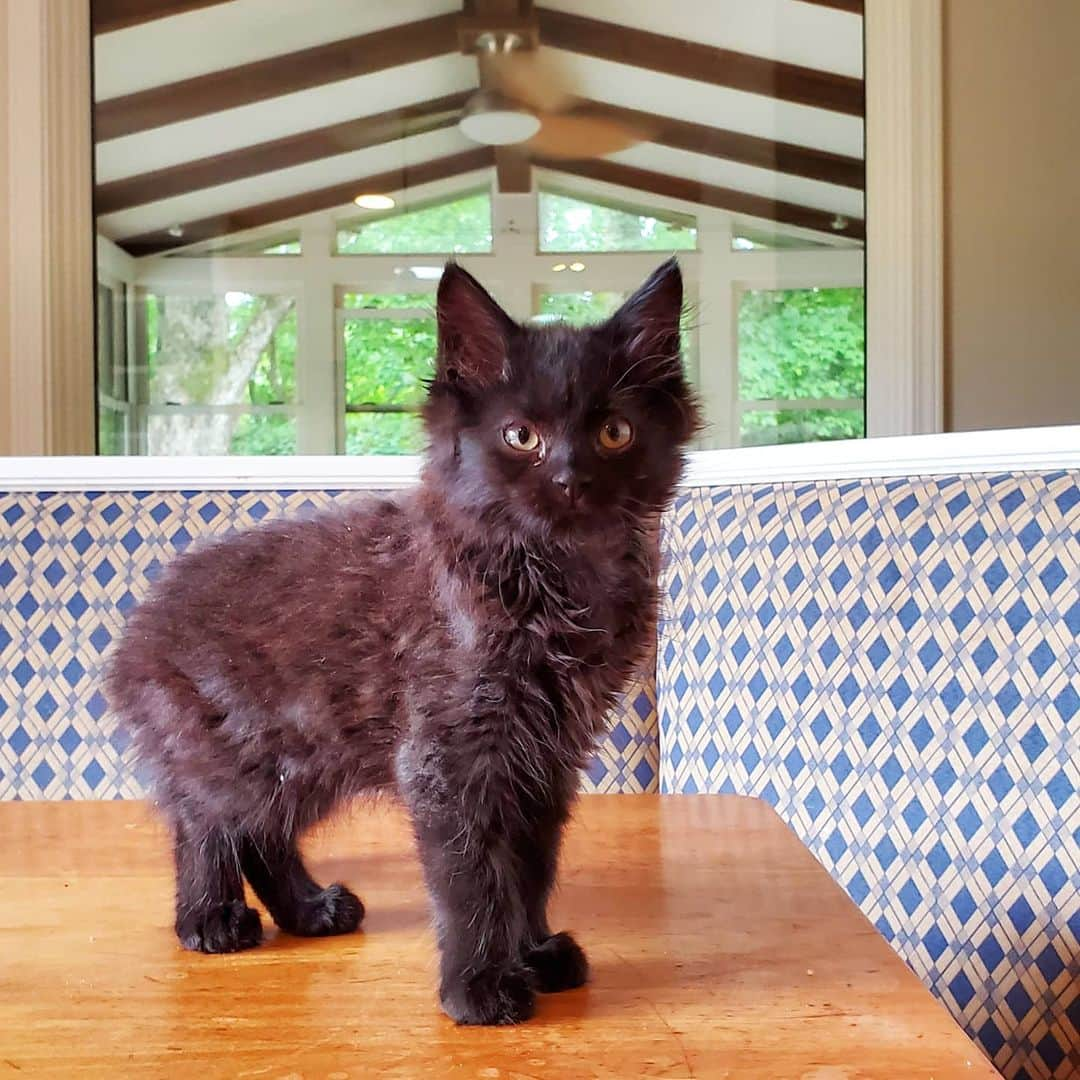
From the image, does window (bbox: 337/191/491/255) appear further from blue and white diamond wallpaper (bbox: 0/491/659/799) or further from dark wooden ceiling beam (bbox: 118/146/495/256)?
blue and white diamond wallpaper (bbox: 0/491/659/799)

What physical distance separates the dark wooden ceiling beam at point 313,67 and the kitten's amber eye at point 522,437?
2.24 metres

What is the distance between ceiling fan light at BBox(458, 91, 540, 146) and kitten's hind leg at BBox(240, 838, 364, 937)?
217 centimetres

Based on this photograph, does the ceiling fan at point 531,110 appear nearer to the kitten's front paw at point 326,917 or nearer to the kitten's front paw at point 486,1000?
the kitten's front paw at point 326,917

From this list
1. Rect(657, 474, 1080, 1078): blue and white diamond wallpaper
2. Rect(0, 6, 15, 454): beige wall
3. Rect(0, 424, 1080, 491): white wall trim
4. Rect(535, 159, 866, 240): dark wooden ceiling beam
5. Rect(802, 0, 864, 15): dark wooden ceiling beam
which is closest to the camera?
Rect(657, 474, 1080, 1078): blue and white diamond wallpaper

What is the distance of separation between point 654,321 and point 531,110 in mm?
2131

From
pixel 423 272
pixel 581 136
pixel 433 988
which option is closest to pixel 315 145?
pixel 423 272

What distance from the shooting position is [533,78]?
263 cm

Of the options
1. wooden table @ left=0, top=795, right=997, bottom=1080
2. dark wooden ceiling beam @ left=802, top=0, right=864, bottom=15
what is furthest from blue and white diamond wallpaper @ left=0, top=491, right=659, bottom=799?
dark wooden ceiling beam @ left=802, top=0, right=864, bottom=15

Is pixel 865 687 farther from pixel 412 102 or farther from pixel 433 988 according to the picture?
pixel 412 102

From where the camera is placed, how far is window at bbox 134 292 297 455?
2.58m

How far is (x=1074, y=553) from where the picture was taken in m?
1.20

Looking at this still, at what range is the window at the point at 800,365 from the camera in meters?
2.47

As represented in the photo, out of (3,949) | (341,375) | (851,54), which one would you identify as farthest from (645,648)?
(851,54)

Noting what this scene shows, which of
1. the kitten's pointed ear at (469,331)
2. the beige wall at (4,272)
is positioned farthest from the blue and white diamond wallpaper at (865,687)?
the beige wall at (4,272)
